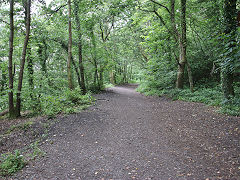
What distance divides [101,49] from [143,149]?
11.0 meters

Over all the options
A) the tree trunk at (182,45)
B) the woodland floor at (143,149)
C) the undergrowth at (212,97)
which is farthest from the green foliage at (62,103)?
the tree trunk at (182,45)

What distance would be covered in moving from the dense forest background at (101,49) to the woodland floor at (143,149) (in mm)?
1590

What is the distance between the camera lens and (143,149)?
416cm

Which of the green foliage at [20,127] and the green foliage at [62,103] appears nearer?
the green foliage at [20,127]

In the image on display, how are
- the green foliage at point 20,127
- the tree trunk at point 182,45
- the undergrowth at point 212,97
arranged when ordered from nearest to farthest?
1. the undergrowth at point 212,97
2. the green foliage at point 20,127
3. the tree trunk at point 182,45

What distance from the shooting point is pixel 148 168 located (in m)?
3.31

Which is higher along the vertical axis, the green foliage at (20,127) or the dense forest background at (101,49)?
the dense forest background at (101,49)

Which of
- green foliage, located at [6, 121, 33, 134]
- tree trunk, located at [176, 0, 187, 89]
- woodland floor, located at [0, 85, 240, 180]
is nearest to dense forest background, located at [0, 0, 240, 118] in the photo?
tree trunk, located at [176, 0, 187, 89]

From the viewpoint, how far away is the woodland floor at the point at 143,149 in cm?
316

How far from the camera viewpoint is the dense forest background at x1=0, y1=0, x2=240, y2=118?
23.2 feet

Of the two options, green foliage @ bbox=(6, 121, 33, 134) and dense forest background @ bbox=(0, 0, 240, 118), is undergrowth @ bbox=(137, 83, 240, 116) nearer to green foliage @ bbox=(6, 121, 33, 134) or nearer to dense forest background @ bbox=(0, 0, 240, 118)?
dense forest background @ bbox=(0, 0, 240, 118)

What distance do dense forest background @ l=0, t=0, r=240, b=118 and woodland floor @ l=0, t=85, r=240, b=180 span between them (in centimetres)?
159

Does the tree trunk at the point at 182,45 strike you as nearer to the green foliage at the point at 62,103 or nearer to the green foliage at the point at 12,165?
the green foliage at the point at 62,103

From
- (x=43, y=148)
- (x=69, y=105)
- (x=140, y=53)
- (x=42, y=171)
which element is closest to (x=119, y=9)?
(x=69, y=105)
